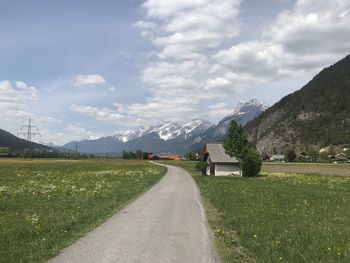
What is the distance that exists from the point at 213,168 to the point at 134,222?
62.4 m

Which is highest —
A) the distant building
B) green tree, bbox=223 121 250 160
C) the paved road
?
green tree, bbox=223 121 250 160

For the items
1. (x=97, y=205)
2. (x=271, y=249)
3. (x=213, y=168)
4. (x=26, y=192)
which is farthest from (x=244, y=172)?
(x=271, y=249)

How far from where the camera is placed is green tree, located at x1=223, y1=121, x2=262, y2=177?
66625 mm

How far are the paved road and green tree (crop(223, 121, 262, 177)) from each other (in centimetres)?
4721

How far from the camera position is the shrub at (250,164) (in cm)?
6650

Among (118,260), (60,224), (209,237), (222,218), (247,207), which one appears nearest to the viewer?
(118,260)

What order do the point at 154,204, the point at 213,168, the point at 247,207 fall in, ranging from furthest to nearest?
the point at 213,168 → the point at 154,204 → the point at 247,207

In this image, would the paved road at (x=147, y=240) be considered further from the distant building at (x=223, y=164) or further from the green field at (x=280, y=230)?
the distant building at (x=223, y=164)

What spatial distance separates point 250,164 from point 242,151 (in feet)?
8.04

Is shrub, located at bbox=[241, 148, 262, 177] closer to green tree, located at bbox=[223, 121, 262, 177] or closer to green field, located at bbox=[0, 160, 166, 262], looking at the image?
green tree, located at bbox=[223, 121, 262, 177]

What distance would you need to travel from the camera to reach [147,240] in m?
13.3

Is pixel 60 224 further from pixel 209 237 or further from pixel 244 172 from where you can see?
pixel 244 172

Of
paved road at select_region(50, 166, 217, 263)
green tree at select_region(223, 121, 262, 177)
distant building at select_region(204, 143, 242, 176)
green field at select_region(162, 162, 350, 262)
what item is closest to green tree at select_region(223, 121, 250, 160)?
green tree at select_region(223, 121, 262, 177)

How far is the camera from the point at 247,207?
72.3 feet
